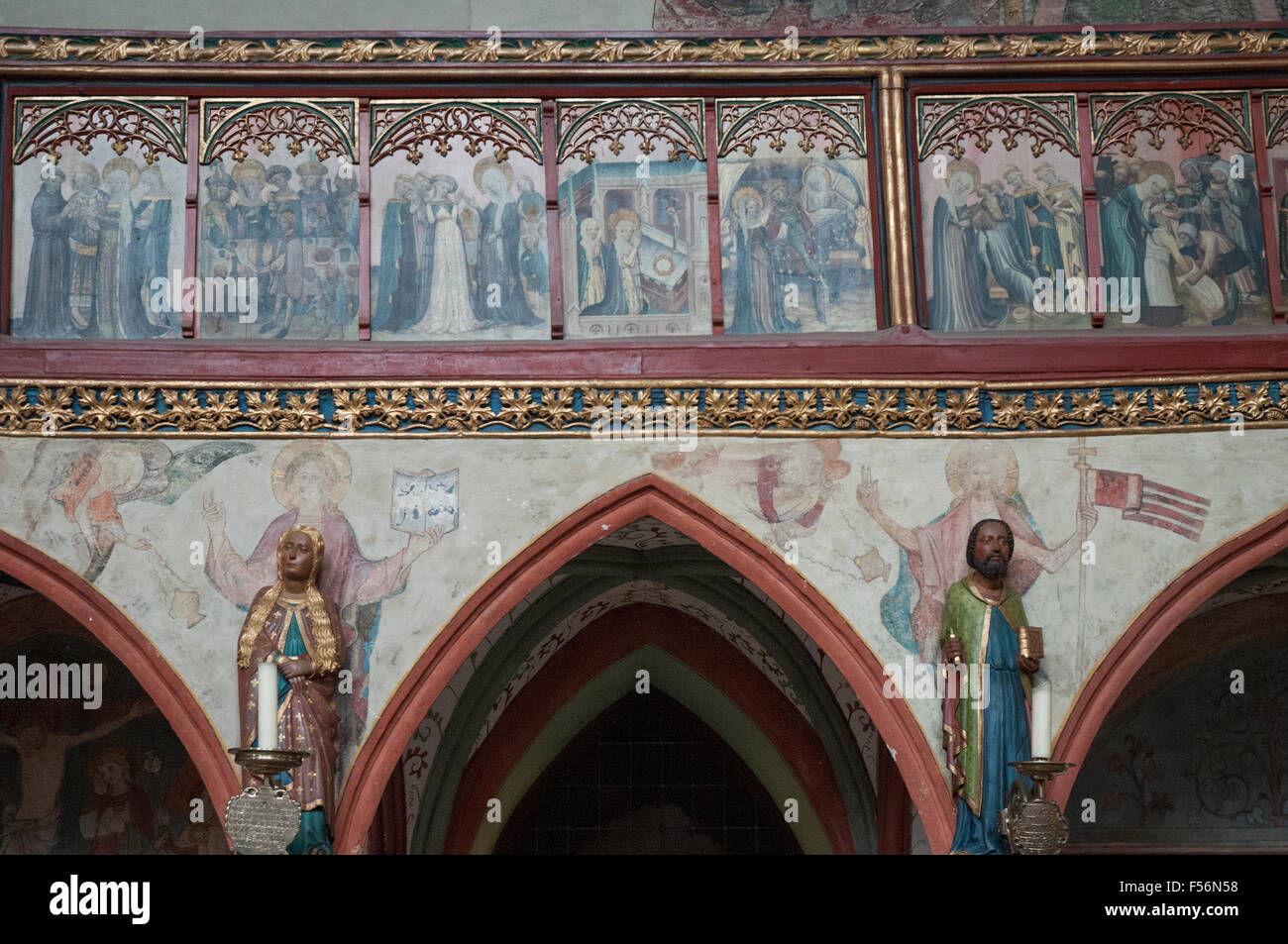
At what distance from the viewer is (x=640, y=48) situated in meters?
11.0

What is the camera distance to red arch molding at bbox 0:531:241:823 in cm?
998

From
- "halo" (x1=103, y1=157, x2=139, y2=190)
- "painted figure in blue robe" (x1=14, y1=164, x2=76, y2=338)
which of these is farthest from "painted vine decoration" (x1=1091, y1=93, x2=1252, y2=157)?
"painted figure in blue robe" (x1=14, y1=164, x2=76, y2=338)

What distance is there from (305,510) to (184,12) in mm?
3285

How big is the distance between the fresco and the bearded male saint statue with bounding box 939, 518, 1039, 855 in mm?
1501

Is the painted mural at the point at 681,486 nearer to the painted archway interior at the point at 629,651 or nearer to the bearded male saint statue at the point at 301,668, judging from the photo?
the bearded male saint statue at the point at 301,668

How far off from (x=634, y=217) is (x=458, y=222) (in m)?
1.03

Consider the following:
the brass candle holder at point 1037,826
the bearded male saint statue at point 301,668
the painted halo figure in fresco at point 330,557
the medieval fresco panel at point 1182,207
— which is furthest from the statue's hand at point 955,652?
the bearded male saint statue at point 301,668

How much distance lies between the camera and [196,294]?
1084 cm

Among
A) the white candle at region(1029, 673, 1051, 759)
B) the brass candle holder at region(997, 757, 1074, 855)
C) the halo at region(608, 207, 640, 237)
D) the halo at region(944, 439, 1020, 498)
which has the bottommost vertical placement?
the brass candle holder at region(997, 757, 1074, 855)

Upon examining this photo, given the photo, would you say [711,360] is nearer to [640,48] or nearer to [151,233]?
[640,48]

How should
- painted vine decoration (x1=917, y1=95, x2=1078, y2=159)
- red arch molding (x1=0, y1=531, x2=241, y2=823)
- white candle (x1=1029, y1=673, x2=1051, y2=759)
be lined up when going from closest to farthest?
white candle (x1=1029, y1=673, x2=1051, y2=759), red arch molding (x1=0, y1=531, x2=241, y2=823), painted vine decoration (x1=917, y1=95, x2=1078, y2=159)

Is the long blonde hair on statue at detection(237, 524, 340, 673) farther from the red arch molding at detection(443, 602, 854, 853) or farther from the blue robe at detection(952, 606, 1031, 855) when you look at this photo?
the blue robe at detection(952, 606, 1031, 855)
